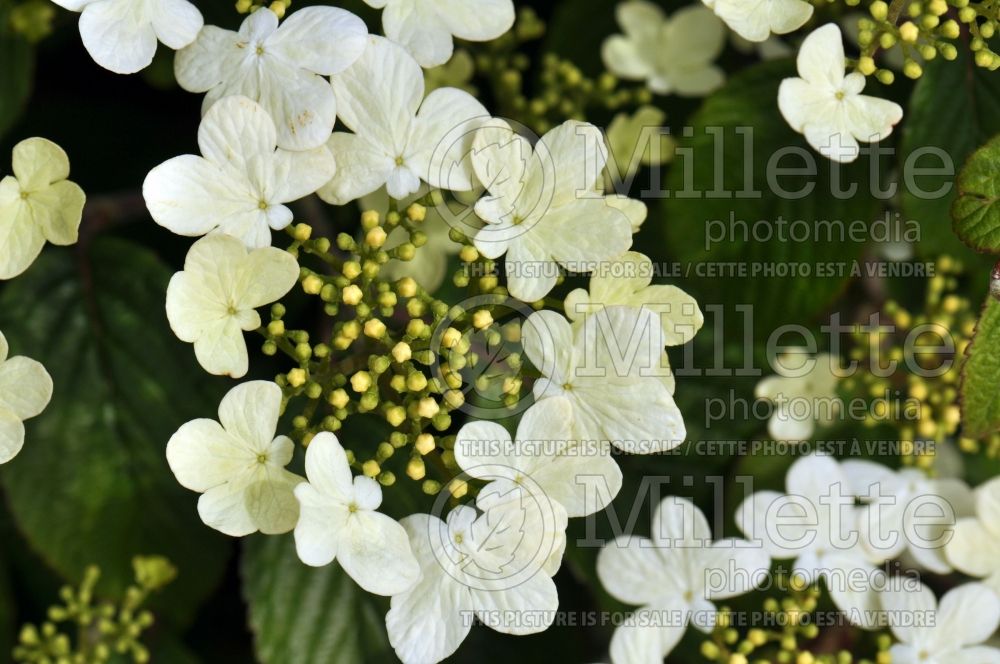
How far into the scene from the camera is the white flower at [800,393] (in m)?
0.98

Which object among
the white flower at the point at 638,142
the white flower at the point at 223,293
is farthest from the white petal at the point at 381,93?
the white flower at the point at 638,142

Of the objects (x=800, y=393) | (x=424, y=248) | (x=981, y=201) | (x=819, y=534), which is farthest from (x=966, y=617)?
(x=424, y=248)

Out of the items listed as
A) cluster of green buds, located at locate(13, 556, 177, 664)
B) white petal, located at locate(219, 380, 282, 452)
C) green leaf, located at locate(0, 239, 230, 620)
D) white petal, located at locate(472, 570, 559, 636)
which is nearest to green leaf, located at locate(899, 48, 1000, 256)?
white petal, located at locate(472, 570, 559, 636)

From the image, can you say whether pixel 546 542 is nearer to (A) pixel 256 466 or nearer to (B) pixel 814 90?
(A) pixel 256 466

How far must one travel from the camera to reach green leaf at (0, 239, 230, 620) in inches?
40.0

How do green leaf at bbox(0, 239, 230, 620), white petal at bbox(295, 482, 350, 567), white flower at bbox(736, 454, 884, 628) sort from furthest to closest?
green leaf at bbox(0, 239, 230, 620), white flower at bbox(736, 454, 884, 628), white petal at bbox(295, 482, 350, 567)

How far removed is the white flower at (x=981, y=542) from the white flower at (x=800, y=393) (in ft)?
0.54

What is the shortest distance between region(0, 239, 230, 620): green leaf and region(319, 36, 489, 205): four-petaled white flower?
14.3 inches

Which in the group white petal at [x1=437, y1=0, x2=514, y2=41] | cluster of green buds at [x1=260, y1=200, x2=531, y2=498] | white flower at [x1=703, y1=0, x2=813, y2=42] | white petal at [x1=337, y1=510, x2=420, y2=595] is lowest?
white petal at [x1=337, y1=510, x2=420, y2=595]

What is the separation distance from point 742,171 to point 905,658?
47 centimetres

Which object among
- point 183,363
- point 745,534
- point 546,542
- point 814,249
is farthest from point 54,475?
point 814,249

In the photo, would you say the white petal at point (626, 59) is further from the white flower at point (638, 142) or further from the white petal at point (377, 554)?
the white petal at point (377, 554)

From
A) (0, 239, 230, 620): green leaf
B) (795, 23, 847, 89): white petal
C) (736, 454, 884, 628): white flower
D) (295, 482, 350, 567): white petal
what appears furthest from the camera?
(0, 239, 230, 620): green leaf

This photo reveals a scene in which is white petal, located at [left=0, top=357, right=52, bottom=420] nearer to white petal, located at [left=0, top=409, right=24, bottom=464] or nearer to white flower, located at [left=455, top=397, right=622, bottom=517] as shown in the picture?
white petal, located at [left=0, top=409, right=24, bottom=464]
